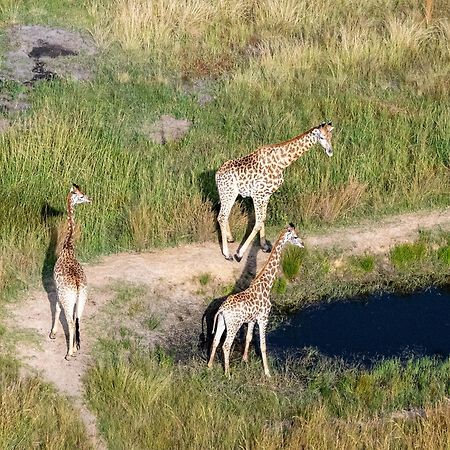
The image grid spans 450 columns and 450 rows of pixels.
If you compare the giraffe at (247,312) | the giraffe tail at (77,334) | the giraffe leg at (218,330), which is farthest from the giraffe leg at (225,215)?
the giraffe tail at (77,334)

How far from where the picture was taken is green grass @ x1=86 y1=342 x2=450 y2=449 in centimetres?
1001

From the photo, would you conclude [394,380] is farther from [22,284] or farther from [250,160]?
[22,284]

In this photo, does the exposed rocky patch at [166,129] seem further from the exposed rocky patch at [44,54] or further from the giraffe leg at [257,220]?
the giraffe leg at [257,220]

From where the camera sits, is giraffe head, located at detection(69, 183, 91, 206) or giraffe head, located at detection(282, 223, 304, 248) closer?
giraffe head, located at detection(282, 223, 304, 248)

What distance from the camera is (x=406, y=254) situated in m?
14.3

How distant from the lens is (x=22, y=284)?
41.3 ft

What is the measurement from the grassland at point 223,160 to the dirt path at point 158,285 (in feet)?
0.73

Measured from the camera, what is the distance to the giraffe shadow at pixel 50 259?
12.3 metres

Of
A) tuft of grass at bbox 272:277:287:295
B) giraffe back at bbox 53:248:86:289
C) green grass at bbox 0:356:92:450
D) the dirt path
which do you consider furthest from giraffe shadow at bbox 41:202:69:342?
tuft of grass at bbox 272:277:287:295

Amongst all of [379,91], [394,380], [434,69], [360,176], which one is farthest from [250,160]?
[434,69]

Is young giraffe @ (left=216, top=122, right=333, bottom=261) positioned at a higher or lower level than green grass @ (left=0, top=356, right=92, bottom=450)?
higher

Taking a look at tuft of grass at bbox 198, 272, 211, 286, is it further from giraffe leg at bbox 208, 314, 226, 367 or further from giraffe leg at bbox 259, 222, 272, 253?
giraffe leg at bbox 208, 314, 226, 367

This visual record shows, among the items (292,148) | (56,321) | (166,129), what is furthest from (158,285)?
(166,129)

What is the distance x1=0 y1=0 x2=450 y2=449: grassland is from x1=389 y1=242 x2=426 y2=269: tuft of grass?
1.2 inches
